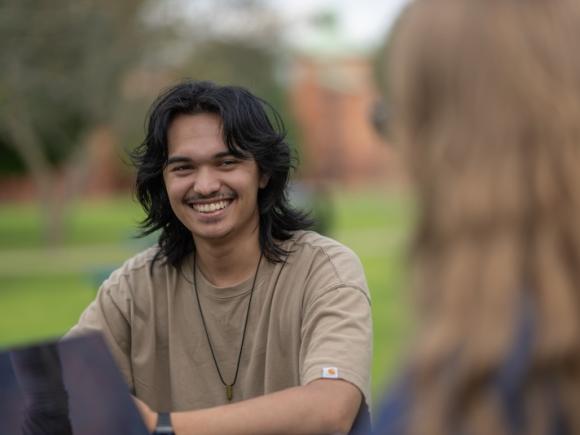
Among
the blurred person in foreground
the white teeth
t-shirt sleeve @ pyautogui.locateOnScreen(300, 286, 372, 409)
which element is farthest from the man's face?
the blurred person in foreground

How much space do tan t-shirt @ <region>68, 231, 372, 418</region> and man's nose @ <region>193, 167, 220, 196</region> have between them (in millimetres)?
263

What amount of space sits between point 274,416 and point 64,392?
1.82ft

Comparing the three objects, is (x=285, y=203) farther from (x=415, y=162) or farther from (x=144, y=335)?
(x=415, y=162)

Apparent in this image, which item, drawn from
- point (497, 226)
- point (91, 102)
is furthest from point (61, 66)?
point (497, 226)

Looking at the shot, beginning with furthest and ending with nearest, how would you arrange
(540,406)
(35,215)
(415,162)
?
1. (35,215)
2. (415,162)
3. (540,406)

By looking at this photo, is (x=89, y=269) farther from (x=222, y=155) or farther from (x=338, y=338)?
(x=338, y=338)

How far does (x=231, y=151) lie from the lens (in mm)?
2975

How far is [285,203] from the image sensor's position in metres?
3.17

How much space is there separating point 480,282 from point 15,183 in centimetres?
4603

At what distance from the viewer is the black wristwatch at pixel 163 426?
221 cm

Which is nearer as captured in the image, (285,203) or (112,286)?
(112,286)

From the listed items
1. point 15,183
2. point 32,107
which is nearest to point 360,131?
point 15,183

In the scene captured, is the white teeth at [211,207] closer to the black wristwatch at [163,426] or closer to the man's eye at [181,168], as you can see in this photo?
the man's eye at [181,168]

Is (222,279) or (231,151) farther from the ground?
(231,151)
